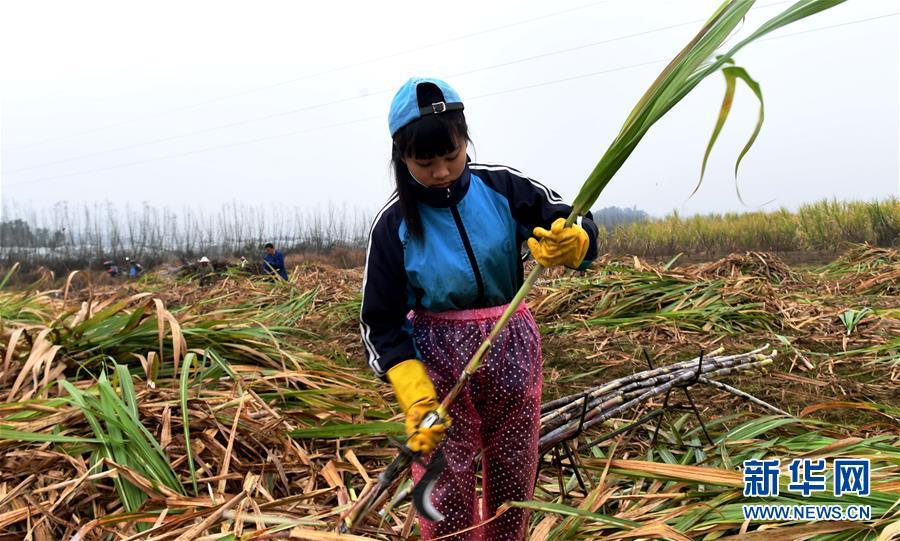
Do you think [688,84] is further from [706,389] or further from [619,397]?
[706,389]

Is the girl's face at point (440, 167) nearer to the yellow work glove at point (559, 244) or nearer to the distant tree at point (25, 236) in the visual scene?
the yellow work glove at point (559, 244)

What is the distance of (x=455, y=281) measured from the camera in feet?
4.39

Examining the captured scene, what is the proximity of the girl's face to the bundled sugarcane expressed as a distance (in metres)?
0.93

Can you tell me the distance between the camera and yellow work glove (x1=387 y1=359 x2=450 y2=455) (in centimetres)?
118

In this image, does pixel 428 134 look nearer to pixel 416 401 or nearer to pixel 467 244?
pixel 467 244

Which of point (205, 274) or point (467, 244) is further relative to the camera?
point (205, 274)

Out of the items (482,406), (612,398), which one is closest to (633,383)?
(612,398)

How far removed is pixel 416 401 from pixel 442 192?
46 centimetres

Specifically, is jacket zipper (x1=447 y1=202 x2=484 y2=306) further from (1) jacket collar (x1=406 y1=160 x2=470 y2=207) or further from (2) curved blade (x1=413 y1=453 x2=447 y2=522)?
(2) curved blade (x1=413 y1=453 x2=447 y2=522)

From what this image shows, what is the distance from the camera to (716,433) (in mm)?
2297

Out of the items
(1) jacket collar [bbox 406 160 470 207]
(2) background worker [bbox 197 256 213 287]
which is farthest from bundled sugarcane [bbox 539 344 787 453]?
(2) background worker [bbox 197 256 213 287]

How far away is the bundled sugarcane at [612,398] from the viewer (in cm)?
195

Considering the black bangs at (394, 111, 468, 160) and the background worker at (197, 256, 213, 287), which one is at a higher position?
the black bangs at (394, 111, 468, 160)

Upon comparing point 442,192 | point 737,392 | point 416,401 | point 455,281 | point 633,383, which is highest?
point 442,192
